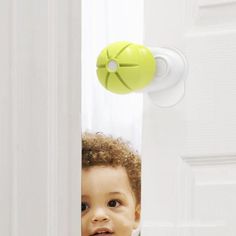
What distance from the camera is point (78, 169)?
42 cm

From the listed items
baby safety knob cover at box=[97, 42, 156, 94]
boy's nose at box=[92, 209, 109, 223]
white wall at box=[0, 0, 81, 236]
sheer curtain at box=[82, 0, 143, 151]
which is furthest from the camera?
sheer curtain at box=[82, 0, 143, 151]

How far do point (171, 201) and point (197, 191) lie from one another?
45 millimetres

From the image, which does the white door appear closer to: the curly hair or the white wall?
the curly hair

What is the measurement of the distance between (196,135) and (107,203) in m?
0.33

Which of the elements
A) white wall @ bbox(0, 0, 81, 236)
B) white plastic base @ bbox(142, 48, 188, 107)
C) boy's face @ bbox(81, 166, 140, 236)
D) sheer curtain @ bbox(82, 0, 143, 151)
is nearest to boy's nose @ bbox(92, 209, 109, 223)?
boy's face @ bbox(81, 166, 140, 236)

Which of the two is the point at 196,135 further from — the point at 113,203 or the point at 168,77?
the point at 113,203

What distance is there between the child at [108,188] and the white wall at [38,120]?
570 millimetres

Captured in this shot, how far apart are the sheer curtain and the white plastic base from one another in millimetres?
338

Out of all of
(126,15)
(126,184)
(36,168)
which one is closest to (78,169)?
(36,168)

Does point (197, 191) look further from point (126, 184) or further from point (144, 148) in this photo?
point (126, 184)

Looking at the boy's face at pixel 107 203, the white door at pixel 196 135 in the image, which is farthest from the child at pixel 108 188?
the white door at pixel 196 135

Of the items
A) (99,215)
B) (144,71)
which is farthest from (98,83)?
(144,71)

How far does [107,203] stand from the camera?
0.99 m

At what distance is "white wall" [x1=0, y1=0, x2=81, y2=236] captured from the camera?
37cm
